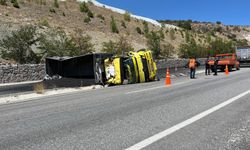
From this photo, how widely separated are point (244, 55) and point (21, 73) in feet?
90.3

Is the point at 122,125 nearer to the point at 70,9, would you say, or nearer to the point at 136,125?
the point at 136,125

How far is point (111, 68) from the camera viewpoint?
2294 centimetres

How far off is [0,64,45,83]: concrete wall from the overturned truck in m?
3.98

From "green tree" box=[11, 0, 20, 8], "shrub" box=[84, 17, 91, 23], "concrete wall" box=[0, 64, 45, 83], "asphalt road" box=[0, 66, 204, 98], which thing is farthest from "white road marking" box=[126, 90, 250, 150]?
"shrub" box=[84, 17, 91, 23]

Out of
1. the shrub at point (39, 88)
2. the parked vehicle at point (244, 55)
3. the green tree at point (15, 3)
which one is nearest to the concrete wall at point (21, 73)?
the shrub at point (39, 88)

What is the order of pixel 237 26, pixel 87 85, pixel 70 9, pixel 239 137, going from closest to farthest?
pixel 239 137 → pixel 87 85 → pixel 70 9 → pixel 237 26

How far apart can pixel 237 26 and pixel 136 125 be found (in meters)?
144

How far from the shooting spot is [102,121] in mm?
8148

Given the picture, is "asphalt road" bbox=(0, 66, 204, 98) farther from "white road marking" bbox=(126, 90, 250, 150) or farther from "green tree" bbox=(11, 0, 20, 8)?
"green tree" bbox=(11, 0, 20, 8)

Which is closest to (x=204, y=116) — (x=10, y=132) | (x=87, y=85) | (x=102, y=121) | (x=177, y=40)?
(x=102, y=121)

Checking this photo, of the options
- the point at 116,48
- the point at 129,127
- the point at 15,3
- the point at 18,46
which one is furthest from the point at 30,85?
the point at 15,3

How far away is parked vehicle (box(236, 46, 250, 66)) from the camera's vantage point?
42.4 meters

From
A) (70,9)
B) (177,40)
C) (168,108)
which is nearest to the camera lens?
(168,108)

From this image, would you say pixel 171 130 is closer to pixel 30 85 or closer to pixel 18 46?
pixel 30 85
